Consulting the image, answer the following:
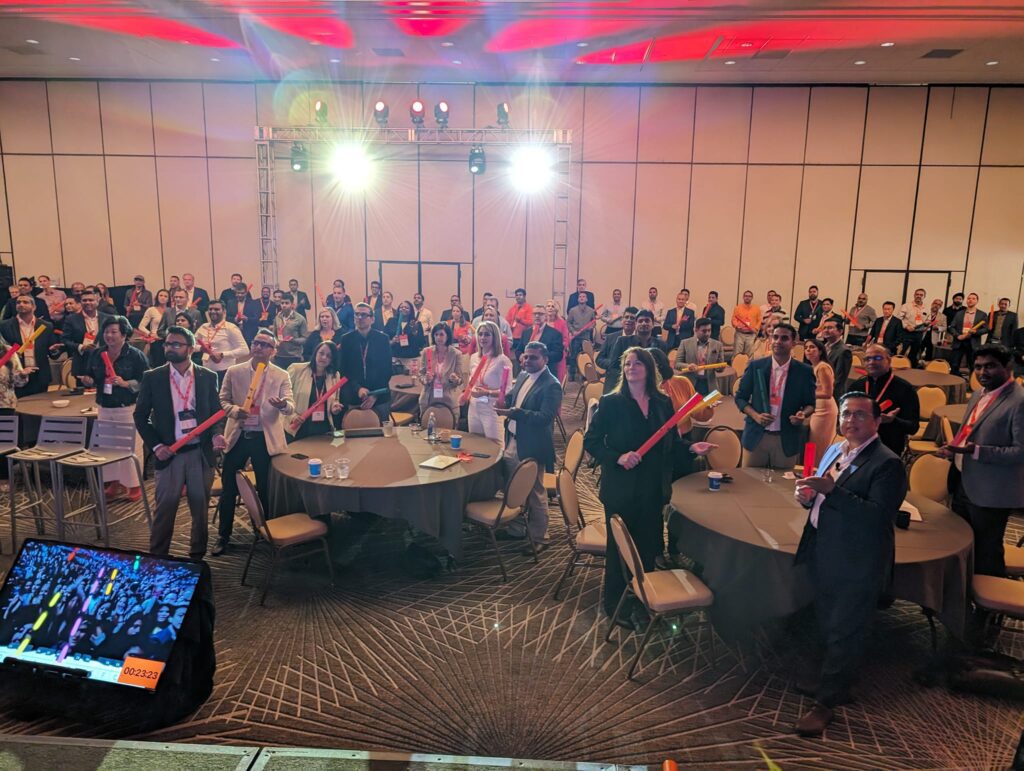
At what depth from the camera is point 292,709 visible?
11.7 ft

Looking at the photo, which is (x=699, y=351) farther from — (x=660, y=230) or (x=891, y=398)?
(x=660, y=230)

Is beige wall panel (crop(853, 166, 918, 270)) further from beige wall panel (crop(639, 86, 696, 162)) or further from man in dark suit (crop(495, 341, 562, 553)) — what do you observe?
man in dark suit (crop(495, 341, 562, 553))

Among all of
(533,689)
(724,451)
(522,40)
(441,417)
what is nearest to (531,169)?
(522,40)

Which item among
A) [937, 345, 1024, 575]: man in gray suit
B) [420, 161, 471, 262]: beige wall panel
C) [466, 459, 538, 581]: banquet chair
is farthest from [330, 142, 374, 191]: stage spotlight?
[937, 345, 1024, 575]: man in gray suit

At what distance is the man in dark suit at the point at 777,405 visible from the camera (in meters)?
5.30

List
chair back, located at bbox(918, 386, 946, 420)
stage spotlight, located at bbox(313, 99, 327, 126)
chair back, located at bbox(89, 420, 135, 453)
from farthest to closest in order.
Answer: stage spotlight, located at bbox(313, 99, 327, 126), chair back, located at bbox(918, 386, 946, 420), chair back, located at bbox(89, 420, 135, 453)

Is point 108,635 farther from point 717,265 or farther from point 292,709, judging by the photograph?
point 717,265

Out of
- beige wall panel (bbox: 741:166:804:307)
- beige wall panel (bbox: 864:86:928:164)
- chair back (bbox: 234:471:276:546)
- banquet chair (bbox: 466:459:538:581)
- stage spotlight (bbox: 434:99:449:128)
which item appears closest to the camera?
chair back (bbox: 234:471:276:546)

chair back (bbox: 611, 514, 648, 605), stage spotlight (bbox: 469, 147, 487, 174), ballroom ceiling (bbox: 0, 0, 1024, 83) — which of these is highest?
ballroom ceiling (bbox: 0, 0, 1024, 83)

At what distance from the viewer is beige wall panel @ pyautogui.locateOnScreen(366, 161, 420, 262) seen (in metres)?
14.0

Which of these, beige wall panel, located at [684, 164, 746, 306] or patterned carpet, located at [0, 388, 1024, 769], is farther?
beige wall panel, located at [684, 164, 746, 306]

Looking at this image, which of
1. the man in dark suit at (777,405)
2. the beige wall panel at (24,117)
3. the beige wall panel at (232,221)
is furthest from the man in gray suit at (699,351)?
the beige wall panel at (24,117)

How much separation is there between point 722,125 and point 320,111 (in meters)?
7.82

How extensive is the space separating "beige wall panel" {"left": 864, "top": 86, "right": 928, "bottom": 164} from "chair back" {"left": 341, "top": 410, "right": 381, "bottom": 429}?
39.4 feet
